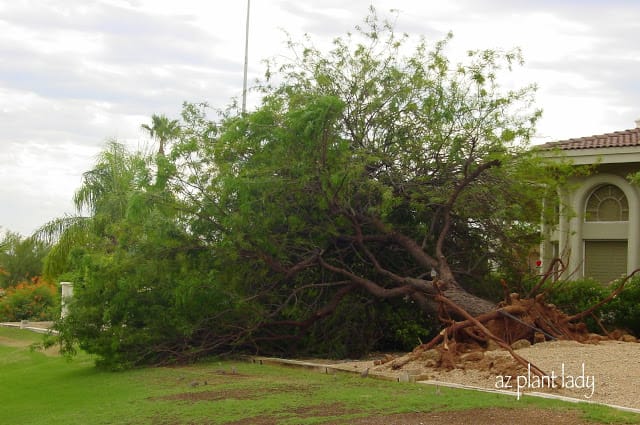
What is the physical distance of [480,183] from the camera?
58.2 ft

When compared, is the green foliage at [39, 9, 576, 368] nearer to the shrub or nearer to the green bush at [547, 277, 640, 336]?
the green bush at [547, 277, 640, 336]

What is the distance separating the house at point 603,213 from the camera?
2264cm

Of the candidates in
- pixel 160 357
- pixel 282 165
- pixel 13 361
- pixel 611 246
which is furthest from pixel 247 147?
pixel 611 246

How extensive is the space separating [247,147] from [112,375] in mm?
5032

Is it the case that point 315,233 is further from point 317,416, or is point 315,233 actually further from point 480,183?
point 317,416

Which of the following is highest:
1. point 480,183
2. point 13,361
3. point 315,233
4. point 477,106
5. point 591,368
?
point 477,106

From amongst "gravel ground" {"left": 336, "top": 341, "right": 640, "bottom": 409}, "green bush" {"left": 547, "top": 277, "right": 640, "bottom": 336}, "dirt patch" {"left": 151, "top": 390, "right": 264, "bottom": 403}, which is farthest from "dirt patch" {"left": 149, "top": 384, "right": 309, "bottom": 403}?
"green bush" {"left": 547, "top": 277, "right": 640, "bottom": 336}

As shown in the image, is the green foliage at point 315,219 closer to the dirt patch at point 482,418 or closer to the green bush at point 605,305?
the green bush at point 605,305

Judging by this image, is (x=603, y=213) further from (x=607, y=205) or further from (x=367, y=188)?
(x=367, y=188)

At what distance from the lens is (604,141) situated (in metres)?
23.2

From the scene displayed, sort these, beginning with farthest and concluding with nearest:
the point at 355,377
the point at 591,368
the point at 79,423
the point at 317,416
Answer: the point at 355,377, the point at 591,368, the point at 79,423, the point at 317,416

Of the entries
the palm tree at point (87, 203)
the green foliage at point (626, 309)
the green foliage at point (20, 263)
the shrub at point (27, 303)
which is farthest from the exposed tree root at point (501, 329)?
the green foliage at point (20, 263)

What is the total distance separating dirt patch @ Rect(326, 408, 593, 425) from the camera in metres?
9.14

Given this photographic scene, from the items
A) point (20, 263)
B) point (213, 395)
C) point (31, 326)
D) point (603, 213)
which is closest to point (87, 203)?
point (31, 326)
